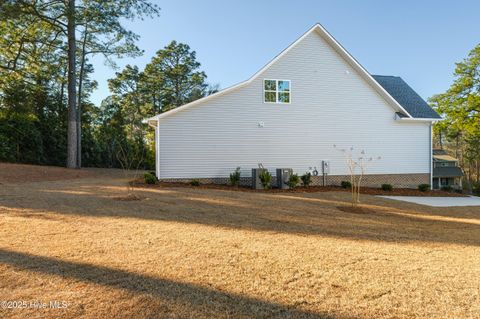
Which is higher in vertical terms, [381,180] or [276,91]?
[276,91]

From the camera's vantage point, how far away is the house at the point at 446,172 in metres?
34.1

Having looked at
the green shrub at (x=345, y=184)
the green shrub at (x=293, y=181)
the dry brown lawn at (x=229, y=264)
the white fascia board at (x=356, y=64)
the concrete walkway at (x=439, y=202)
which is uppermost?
the white fascia board at (x=356, y=64)

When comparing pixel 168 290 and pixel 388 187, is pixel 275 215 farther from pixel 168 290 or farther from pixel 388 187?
pixel 388 187

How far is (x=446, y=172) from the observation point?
113 ft

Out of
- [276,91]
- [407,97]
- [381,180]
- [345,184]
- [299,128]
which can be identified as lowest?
[345,184]

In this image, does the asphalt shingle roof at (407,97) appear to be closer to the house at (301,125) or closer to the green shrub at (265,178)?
the house at (301,125)

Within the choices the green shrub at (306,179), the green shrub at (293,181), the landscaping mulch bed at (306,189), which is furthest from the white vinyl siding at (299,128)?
the green shrub at (293,181)

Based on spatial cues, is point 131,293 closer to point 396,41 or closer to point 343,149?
point 343,149

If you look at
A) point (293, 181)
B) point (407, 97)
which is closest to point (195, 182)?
point (293, 181)

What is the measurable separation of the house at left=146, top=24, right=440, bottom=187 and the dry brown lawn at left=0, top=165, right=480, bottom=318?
6323 millimetres

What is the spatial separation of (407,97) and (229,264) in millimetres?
18117

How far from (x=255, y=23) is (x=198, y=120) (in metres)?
8.77

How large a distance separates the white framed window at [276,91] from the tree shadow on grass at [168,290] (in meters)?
11.7

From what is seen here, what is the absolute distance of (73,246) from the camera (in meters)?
4.20
